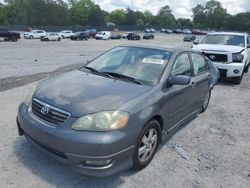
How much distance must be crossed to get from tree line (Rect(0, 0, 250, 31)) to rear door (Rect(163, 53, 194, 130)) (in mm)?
89228

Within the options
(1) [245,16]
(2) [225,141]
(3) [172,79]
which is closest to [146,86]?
(3) [172,79]

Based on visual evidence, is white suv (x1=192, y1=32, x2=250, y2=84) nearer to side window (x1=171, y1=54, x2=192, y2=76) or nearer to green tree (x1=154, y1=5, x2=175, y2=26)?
side window (x1=171, y1=54, x2=192, y2=76)

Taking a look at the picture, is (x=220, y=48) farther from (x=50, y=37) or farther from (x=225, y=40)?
(x=50, y=37)

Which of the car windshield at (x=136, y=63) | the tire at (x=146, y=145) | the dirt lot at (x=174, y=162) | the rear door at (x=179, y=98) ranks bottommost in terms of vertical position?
the dirt lot at (x=174, y=162)

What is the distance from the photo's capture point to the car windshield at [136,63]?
13.4ft

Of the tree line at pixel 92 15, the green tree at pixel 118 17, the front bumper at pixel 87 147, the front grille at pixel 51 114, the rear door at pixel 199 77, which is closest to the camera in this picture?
the front bumper at pixel 87 147

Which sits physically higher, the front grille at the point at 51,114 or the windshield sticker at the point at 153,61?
the windshield sticker at the point at 153,61

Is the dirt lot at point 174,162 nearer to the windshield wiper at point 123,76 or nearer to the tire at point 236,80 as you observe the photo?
the windshield wiper at point 123,76

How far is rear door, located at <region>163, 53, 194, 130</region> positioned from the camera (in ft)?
13.3

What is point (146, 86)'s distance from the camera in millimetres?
3791

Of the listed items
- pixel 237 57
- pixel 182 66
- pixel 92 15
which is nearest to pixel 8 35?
pixel 237 57

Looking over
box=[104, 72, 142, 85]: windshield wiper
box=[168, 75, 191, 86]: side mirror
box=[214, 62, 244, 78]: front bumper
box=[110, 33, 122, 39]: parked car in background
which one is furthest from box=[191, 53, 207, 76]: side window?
box=[110, 33, 122, 39]: parked car in background

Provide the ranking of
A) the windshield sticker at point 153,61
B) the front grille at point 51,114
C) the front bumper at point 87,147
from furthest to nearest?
the windshield sticker at point 153,61 < the front grille at point 51,114 < the front bumper at point 87,147

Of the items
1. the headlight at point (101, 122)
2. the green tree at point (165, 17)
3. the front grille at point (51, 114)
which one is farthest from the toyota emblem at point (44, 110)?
the green tree at point (165, 17)
